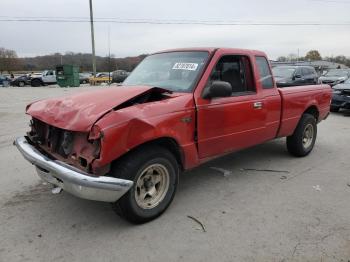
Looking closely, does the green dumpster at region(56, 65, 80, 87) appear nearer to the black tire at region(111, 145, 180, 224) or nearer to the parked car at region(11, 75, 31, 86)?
the parked car at region(11, 75, 31, 86)

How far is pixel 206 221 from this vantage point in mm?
3898

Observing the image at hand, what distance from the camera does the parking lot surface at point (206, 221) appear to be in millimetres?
3296

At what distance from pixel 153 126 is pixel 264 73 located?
2.59 meters

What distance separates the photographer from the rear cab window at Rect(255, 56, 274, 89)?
17.7 feet

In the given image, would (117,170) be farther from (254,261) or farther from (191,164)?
(254,261)

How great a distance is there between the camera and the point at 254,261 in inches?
124

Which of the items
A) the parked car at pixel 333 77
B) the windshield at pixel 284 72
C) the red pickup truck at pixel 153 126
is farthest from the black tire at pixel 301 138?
the parked car at pixel 333 77

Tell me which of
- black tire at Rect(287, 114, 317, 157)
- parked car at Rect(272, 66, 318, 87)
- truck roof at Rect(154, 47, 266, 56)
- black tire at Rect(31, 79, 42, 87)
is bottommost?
black tire at Rect(31, 79, 42, 87)

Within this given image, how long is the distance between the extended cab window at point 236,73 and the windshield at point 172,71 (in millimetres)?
273

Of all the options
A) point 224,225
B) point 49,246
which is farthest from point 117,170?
point 224,225

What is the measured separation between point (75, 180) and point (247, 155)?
400cm

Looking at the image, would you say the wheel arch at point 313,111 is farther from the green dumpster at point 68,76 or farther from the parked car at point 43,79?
the parked car at point 43,79

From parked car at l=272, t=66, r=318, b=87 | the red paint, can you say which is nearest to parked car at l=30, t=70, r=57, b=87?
parked car at l=272, t=66, r=318, b=87

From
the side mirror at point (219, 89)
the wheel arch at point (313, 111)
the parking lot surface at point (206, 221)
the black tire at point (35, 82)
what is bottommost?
the black tire at point (35, 82)
